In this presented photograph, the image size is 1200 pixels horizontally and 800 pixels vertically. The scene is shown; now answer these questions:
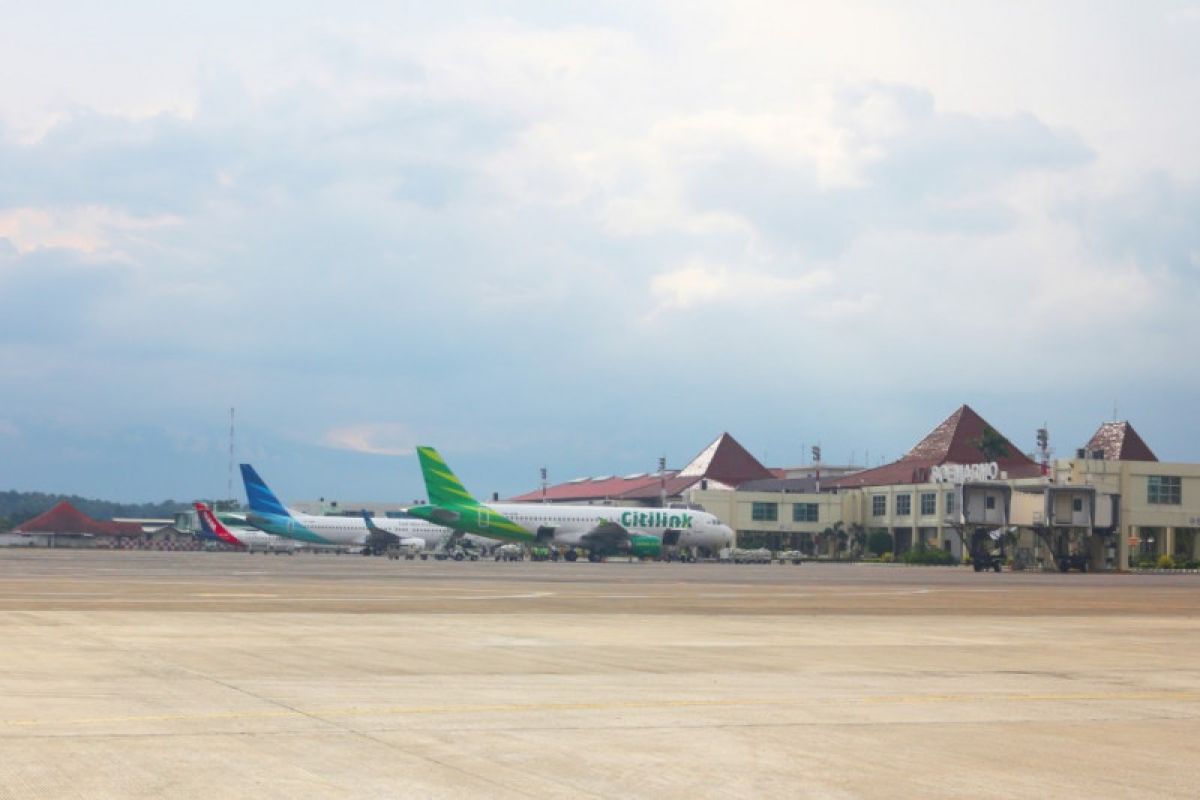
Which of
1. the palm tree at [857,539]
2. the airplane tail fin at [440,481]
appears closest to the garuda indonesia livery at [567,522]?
the airplane tail fin at [440,481]

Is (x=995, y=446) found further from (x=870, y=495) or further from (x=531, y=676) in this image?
(x=531, y=676)

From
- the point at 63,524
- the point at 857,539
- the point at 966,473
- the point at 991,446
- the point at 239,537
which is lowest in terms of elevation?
the point at 239,537

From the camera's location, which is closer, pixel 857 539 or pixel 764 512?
pixel 857 539

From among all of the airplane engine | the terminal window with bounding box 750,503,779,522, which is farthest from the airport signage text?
the airplane engine

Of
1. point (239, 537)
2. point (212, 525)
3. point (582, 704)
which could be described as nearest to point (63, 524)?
point (239, 537)

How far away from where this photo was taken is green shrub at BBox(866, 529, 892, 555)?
136250 mm

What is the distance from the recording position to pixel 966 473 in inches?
4653

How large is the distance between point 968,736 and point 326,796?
266 inches

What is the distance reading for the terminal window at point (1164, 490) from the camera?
106062 mm

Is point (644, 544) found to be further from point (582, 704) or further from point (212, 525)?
point (582, 704)

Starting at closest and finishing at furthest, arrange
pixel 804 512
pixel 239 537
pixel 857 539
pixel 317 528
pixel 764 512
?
pixel 317 528, pixel 239 537, pixel 857 539, pixel 804 512, pixel 764 512

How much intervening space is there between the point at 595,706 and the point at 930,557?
98.5 metres

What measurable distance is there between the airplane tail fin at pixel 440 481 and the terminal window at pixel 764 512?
4726 centimetres

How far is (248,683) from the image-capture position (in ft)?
57.3
